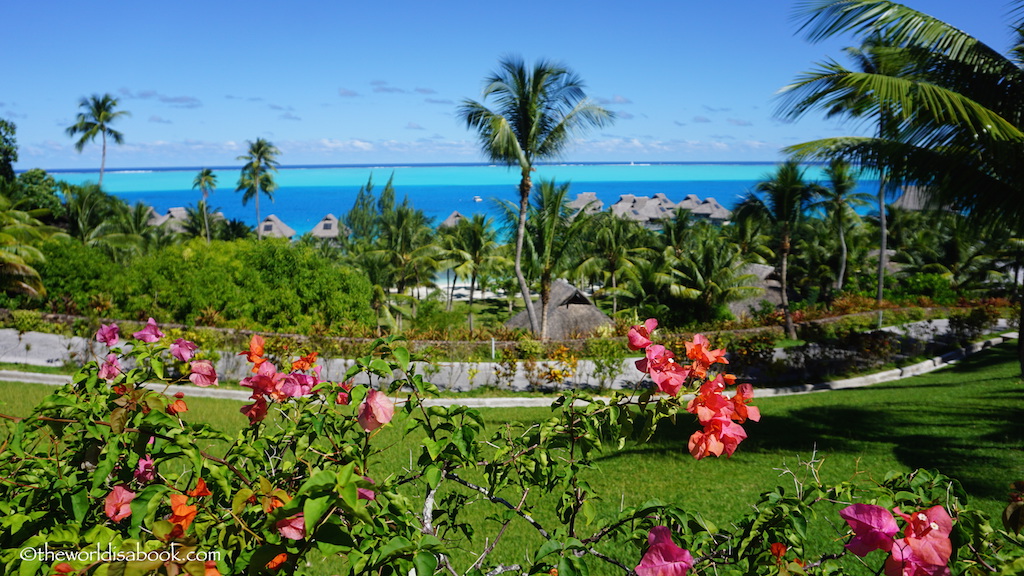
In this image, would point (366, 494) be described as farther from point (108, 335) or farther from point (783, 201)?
point (783, 201)

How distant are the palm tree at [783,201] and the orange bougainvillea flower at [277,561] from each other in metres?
17.7

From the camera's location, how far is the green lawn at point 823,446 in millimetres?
6422

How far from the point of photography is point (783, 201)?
59.9 feet

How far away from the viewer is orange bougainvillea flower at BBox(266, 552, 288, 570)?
1402mm

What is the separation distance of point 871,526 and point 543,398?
35.6 feet

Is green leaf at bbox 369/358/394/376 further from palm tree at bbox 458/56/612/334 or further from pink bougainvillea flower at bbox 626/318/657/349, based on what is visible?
palm tree at bbox 458/56/612/334

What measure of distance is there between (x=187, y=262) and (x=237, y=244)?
1.54m

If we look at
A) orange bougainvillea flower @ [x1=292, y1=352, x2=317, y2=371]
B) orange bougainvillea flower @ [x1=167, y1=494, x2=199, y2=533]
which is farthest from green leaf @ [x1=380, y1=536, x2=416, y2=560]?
orange bougainvillea flower @ [x1=292, y1=352, x2=317, y2=371]

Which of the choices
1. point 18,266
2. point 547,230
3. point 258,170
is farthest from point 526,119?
point 258,170

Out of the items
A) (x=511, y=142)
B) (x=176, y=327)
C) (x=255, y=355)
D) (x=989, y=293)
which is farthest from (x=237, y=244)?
(x=989, y=293)

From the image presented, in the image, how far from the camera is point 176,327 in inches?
545

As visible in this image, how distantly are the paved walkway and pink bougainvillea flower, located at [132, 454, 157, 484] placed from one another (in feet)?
25.4

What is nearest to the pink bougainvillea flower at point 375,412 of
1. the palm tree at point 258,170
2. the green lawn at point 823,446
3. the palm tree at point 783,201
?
the green lawn at point 823,446

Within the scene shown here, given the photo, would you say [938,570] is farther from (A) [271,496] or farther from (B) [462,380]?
(B) [462,380]
